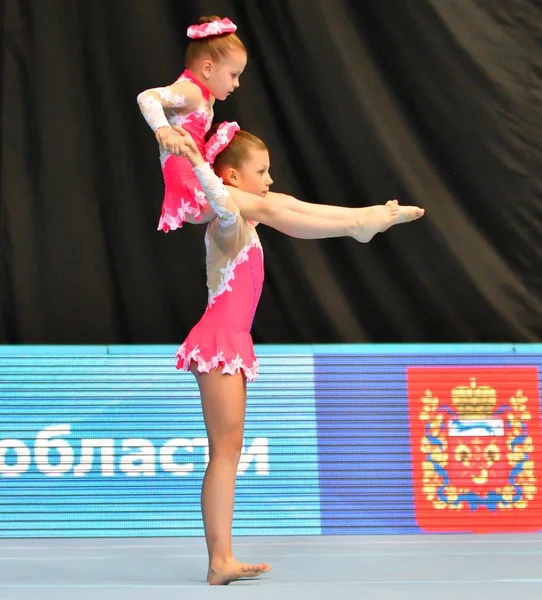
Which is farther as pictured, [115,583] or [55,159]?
[55,159]

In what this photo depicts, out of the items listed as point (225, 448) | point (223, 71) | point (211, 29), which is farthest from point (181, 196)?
point (225, 448)

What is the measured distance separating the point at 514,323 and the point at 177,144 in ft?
8.22

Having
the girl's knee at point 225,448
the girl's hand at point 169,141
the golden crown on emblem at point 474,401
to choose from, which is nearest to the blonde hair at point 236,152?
the girl's hand at point 169,141

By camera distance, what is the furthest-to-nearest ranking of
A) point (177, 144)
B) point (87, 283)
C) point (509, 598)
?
point (87, 283) < point (177, 144) < point (509, 598)

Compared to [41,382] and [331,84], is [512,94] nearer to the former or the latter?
[331,84]

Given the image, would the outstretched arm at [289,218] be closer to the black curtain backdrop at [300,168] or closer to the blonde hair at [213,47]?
the blonde hair at [213,47]

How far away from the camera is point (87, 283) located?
16.2ft

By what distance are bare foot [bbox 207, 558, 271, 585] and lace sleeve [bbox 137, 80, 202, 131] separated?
125 centimetres

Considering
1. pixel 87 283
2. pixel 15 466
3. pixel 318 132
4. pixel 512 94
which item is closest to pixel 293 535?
pixel 15 466

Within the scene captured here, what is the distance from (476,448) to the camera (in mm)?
4539

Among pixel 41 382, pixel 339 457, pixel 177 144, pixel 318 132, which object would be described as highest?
pixel 318 132

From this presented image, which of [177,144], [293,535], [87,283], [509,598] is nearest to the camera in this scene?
[509,598]

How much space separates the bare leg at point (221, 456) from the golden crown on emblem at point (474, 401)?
1.52 meters

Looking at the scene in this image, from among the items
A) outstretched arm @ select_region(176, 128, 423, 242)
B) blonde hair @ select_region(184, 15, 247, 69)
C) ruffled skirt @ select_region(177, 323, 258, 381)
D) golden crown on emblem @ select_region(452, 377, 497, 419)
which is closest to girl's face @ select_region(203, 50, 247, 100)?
blonde hair @ select_region(184, 15, 247, 69)
